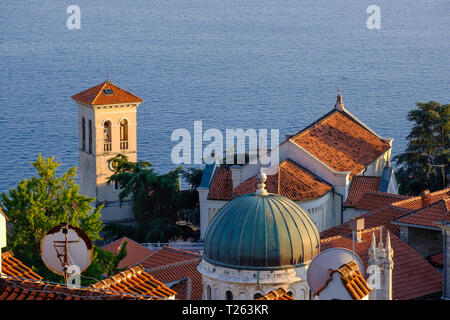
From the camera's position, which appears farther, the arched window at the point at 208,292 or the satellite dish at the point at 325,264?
the arched window at the point at 208,292

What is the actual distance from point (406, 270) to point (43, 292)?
65.9 ft

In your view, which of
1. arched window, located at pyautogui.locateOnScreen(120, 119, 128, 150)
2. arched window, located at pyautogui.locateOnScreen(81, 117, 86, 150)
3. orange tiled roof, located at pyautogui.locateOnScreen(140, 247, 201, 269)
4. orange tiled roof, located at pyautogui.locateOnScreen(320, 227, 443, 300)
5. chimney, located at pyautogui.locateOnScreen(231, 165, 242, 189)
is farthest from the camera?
arched window, located at pyautogui.locateOnScreen(81, 117, 86, 150)

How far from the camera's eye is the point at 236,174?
205ft

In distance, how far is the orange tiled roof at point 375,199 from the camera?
2181 inches

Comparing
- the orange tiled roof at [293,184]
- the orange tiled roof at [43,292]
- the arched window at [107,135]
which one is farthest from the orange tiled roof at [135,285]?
the arched window at [107,135]

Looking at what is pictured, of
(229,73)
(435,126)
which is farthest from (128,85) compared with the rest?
(435,126)

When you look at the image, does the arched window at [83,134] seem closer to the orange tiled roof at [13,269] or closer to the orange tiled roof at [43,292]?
the orange tiled roof at [13,269]

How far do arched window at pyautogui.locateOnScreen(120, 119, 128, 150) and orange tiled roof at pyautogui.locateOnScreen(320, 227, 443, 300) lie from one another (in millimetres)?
45211

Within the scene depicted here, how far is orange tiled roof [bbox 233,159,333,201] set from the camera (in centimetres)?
5919

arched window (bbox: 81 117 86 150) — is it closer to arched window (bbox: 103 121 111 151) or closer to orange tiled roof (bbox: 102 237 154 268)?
arched window (bbox: 103 121 111 151)

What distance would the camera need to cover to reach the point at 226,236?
103 feet

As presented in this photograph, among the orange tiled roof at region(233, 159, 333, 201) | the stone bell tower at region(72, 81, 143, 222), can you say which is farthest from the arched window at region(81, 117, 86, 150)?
the orange tiled roof at region(233, 159, 333, 201)

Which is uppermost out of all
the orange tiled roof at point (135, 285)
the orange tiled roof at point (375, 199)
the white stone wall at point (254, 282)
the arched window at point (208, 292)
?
the orange tiled roof at point (135, 285)

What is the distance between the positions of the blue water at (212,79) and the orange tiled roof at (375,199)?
43242 millimetres
